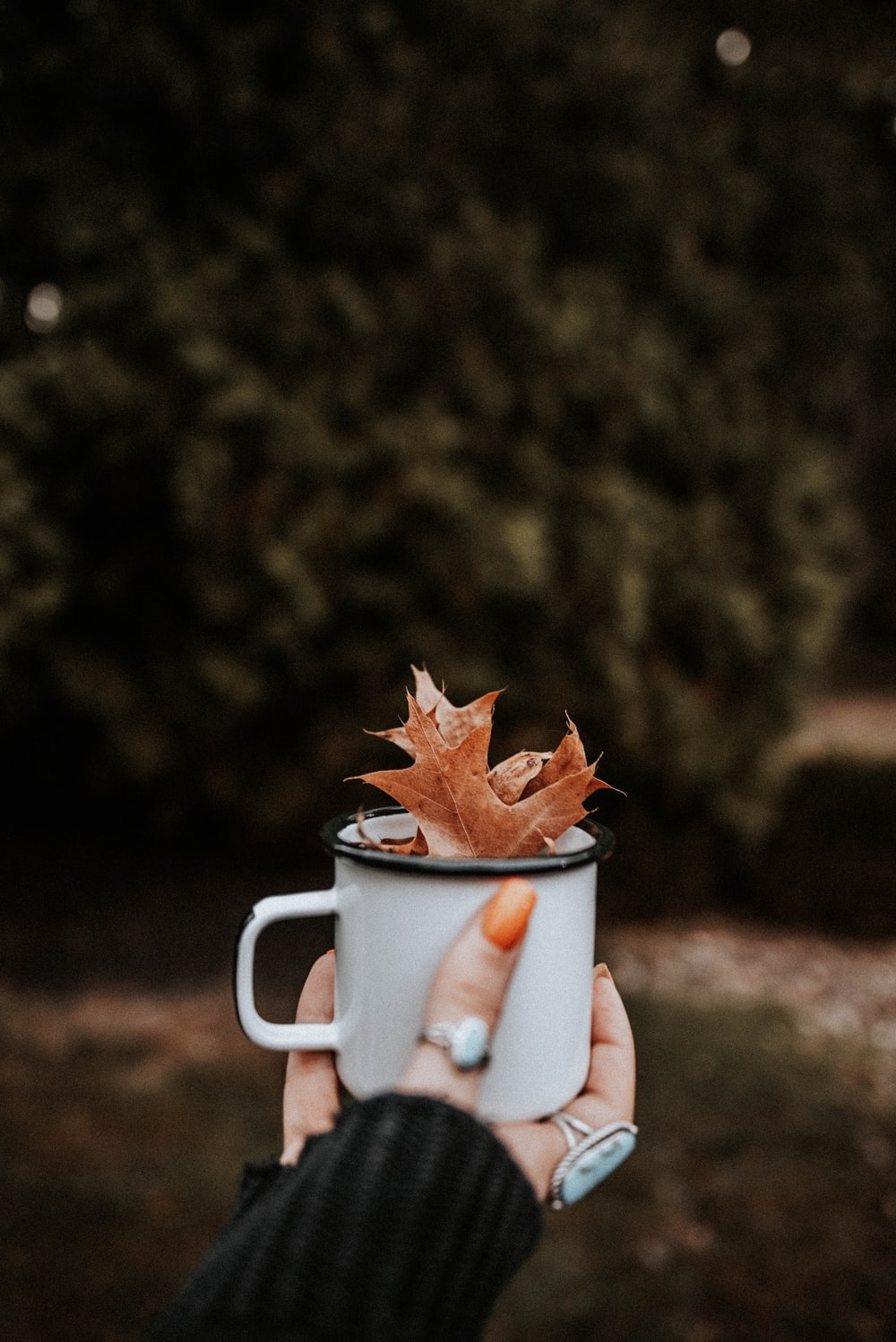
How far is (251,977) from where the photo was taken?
3.28ft

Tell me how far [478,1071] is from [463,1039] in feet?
0.15

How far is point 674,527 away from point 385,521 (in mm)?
1567

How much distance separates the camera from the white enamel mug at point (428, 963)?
3.02 ft

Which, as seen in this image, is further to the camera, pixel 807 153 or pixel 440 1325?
pixel 807 153

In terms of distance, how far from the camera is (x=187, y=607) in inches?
191

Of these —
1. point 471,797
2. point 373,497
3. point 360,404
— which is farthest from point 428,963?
point 360,404

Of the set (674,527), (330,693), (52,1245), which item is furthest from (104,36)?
(52,1245)

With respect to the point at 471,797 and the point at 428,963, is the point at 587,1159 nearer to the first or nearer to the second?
the point at 428,963

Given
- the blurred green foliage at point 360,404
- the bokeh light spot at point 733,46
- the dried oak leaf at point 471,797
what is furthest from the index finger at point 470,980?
the bokeh light spot at point 733,46

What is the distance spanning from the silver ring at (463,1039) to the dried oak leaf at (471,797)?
0.60 ft

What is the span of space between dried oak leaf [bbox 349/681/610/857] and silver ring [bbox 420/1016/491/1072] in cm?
18

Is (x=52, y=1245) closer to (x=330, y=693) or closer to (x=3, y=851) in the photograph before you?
(x=330, y=693)

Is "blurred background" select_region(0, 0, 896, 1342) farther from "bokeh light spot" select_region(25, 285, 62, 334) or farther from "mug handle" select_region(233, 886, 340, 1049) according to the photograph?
"mug handle" select_region(233, 886, 340, 1049)

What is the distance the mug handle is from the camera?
99 cm
